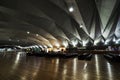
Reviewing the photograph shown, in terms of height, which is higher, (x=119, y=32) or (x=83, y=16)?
(x=83, y=16)

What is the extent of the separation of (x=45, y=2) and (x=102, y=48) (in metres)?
18.2

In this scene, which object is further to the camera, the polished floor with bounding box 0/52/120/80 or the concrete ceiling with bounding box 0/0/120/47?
the concrete ceiling with bounding box 0/0/120/47

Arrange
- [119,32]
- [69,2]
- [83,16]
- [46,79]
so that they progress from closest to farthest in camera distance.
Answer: [46,79] < [69,2] < [83,16] < [119,32]

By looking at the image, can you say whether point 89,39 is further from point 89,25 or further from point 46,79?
point 46,79

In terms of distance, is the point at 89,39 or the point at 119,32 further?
the point at 89,39

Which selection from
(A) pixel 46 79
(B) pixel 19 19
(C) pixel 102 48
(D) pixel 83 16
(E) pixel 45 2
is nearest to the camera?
(A) pixel 46 79

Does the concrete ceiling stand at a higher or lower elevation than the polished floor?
higher

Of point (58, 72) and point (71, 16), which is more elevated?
point (71, 16)

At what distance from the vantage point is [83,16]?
21906 mm

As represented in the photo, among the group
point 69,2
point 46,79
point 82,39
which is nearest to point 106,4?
point 69,2

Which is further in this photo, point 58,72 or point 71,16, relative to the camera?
point 71,16

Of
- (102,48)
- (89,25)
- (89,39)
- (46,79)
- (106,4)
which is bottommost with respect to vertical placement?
(46,79)

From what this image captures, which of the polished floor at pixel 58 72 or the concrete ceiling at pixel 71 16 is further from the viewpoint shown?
the concrete ceiling at pixel 71 16

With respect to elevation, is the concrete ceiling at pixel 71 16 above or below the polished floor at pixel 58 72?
above
